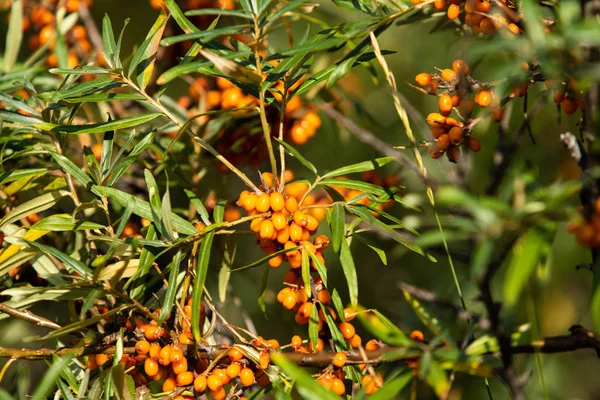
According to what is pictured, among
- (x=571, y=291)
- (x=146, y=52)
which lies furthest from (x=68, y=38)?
(x=571, y=291)

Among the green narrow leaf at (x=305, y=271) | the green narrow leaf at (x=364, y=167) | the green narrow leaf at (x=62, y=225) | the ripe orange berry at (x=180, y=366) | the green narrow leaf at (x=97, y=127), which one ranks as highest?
the green narrow leaf at (x=97, y=127)

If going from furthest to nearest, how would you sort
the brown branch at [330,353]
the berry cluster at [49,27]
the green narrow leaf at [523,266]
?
1. the berry cluster at [49,27]
2. the brown branch at [330,353]
3. the green narrow leaf at [523,266]

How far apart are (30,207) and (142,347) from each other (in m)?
0.26

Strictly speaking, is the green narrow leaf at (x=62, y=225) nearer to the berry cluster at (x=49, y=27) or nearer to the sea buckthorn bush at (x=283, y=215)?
the sea buckthorn bush at (x=283, y=215)

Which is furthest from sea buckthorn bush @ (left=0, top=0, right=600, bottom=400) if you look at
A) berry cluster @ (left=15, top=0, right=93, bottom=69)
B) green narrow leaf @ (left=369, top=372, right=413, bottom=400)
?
berry cluster @ (left=15, top=0, right=93, bottom=69)

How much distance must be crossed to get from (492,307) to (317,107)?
0.77 metres

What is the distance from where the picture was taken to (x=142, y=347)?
77cm

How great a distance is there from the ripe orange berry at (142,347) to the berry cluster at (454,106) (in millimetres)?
437

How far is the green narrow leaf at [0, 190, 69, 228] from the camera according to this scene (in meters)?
0.84

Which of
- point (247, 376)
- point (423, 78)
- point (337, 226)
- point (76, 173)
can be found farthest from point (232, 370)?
point (423, 78)

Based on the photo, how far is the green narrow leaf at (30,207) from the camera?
33.1 inches

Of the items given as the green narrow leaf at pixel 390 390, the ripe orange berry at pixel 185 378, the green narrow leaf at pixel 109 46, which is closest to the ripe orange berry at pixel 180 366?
the ripe orange berry at pixel 185 378

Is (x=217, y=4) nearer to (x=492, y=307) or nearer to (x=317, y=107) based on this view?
(x=317, y=107)

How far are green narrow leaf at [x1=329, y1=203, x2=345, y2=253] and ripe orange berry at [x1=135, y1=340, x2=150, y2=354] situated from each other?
0.88 feet
